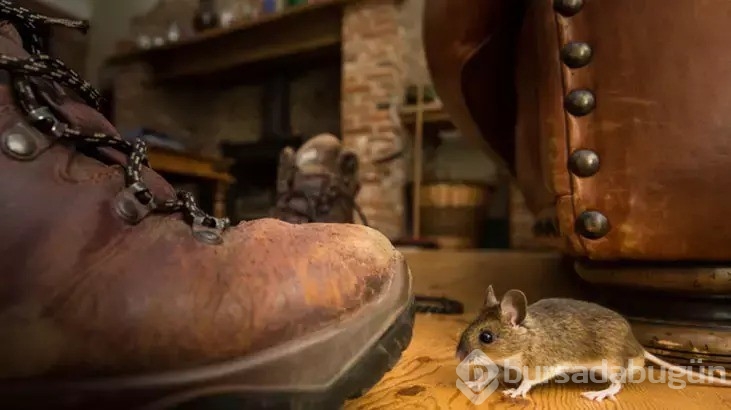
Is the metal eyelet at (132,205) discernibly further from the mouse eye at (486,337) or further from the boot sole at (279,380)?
the mouse eye at (486,337)

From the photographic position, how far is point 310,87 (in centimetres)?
468

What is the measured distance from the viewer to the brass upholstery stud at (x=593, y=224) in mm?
694

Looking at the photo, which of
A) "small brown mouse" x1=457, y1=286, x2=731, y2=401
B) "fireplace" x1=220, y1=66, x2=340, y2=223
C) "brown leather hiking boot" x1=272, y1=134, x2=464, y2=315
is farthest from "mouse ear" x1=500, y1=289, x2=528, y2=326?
"fireplace" x1=220, y1=66, x2=340, y2=223

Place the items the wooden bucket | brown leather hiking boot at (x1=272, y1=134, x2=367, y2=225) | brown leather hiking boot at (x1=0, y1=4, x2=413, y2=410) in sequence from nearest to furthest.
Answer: brown leather hiking boot at (x1=0, y1=4, x2=413, y2=410) < brown leather hiking boot at (x1=272, y1=134, x2=367, y2=225) < the wooden bucket

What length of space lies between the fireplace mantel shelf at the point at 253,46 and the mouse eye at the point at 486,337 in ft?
11.0

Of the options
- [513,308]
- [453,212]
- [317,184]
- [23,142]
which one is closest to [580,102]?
[513,308]

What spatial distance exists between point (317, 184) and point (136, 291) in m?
1.22

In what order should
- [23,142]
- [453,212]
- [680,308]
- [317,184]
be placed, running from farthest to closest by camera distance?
[453,212], [317,184], [680,308], [23,142]

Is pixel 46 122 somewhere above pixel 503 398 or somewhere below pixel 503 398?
above

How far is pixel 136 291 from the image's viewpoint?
419 millimetres

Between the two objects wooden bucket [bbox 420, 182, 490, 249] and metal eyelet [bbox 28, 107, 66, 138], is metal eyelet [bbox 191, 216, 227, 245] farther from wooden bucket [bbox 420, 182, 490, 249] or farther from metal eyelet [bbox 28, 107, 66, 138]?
wooden bucket [bbox 420, 182, 490, 249]

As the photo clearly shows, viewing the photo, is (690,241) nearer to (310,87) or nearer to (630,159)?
(630,159)

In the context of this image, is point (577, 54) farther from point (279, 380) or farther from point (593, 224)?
point (279, 380)

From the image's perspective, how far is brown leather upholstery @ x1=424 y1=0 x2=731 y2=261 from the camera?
2.15 feet
